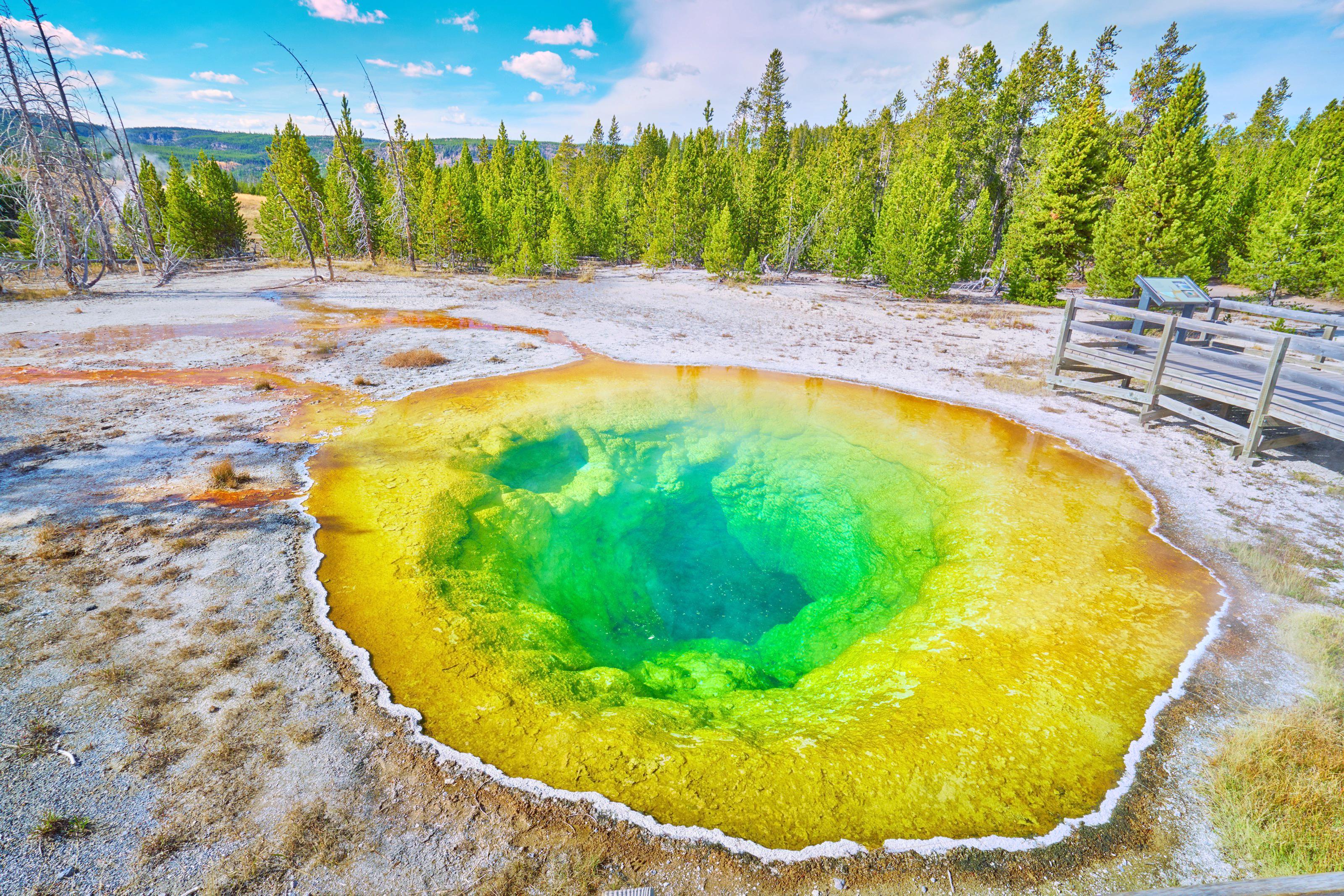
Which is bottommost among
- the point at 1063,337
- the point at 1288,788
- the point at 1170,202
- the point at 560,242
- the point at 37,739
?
the point at 1288,788

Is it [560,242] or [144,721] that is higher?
[560,242]

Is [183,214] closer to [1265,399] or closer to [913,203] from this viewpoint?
[913,203]

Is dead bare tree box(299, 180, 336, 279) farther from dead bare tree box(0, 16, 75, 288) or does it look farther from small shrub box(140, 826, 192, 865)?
small shrub box(140, 826, 192, 865)

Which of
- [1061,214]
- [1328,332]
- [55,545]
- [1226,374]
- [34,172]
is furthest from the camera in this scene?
[1061,214]

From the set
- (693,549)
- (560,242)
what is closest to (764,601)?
(693,549)

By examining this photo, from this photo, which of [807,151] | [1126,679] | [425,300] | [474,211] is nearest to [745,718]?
[1126,679]

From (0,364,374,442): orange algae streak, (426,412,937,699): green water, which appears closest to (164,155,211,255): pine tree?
(0,364,374,442): orange algae streak

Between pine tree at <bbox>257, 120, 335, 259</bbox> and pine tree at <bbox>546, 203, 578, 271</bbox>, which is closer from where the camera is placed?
pine tree at <bbox>257, 120, 335, 259</bbox>
